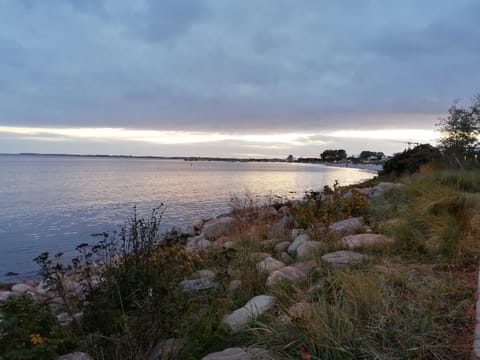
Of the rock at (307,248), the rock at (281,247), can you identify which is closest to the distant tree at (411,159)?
the rock at (281,247)

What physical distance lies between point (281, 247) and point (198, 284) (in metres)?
2.18

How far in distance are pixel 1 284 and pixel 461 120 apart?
2282cm

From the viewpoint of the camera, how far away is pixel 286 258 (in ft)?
18.7

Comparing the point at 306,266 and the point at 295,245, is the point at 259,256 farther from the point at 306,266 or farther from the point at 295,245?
the point at 306,266

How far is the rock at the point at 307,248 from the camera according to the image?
5340 mm

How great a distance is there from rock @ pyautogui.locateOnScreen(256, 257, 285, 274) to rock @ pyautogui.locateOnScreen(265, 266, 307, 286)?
14.9 inches

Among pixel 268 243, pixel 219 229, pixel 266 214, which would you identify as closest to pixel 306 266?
pixel 268 243

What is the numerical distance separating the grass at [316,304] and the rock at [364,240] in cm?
13

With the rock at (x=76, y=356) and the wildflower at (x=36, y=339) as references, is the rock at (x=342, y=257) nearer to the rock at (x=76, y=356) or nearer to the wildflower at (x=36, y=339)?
the rock at (x=76, y=356)

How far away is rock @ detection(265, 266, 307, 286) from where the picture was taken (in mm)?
4285

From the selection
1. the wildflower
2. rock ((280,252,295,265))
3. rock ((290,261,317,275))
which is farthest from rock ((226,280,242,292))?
the wildflower

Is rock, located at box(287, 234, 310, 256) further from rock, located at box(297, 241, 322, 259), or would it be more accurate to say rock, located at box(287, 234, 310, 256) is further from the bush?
the bush

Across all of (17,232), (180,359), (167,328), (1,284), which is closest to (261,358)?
(180,359)

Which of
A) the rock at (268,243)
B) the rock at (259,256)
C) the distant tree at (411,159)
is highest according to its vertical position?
the distant tree at (411,159)
